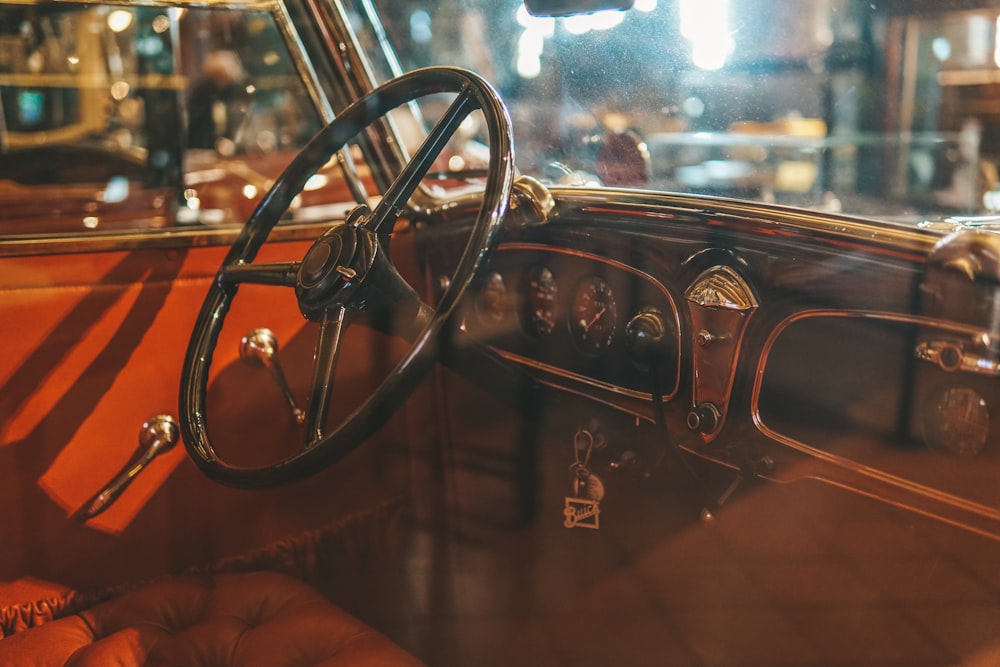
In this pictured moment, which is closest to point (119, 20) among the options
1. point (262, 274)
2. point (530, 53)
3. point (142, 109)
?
point (142, 109)

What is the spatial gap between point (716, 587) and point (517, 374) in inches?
18.2

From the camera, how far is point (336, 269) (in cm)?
110

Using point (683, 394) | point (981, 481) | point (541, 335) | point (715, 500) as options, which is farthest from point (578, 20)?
point (981, 481)

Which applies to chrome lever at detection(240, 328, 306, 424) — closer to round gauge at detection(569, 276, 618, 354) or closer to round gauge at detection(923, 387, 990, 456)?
round gauge at detection(569, 276, 618, 354)

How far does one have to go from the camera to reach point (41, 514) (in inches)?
53.5

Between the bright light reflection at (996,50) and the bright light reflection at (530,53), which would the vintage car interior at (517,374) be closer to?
the bright light reflection at (530,53)

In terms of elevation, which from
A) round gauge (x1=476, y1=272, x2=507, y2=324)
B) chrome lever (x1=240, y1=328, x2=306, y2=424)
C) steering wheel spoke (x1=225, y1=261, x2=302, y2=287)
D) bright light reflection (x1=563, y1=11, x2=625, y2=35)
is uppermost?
bright light reflection (x1=563, y1=11, x2=625, y2=35)

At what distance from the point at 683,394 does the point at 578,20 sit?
637mm

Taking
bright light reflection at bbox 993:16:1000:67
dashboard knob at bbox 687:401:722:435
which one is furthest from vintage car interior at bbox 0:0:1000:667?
bright light reflection at bbox 993:16:1000:67

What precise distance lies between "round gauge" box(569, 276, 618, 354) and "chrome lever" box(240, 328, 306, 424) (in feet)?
1.49

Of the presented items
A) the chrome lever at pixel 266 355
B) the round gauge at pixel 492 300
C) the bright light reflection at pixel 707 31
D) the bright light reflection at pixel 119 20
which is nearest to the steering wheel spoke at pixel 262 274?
the chrome lever at pixel 266 355

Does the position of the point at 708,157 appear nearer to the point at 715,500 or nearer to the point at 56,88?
the point at 715,500

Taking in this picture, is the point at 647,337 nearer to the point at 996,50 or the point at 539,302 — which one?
the point at 539,302

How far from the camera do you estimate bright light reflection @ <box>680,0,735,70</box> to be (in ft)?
4.55
